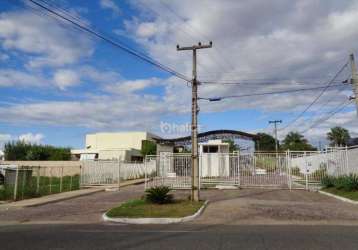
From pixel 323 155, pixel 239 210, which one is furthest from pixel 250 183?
pixel 239 210

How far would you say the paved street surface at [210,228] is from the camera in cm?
909

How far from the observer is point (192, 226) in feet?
40.6

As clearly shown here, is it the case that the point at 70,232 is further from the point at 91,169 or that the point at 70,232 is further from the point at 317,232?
the point at 91,169

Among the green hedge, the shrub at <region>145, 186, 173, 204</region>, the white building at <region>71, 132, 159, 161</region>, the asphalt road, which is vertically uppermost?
the white building at <region>71, 132, 159, 161</region>

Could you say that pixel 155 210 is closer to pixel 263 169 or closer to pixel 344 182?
pixel 344 182

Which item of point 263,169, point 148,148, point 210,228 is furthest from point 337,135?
point 210,228

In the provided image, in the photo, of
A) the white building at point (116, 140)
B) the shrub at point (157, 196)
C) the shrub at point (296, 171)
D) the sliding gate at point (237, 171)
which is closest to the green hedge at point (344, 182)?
the sliding gate at point (237, 171)

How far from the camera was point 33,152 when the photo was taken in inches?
3054

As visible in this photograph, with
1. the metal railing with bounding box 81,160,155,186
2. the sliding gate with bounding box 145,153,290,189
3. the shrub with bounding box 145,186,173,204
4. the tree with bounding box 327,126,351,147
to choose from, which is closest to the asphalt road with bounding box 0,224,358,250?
the shrub with bounding box 145,186,173,204

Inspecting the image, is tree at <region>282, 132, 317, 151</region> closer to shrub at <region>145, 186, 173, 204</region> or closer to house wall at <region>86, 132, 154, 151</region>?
house wall at <region>86, 132, 154, 151</region>

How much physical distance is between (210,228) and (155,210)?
367 cm

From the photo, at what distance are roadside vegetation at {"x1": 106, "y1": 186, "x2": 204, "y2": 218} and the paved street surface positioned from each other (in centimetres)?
68

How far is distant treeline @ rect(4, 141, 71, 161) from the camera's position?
255 feet

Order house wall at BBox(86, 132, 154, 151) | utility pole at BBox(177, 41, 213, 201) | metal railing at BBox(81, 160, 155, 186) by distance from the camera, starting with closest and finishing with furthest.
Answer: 1. utility pole at BBox(177, 41, 213, 201)
2. metal railing at BBox(81, 160, 155, 186)
3. house wall at BBox(86, 132, 154, 151)
